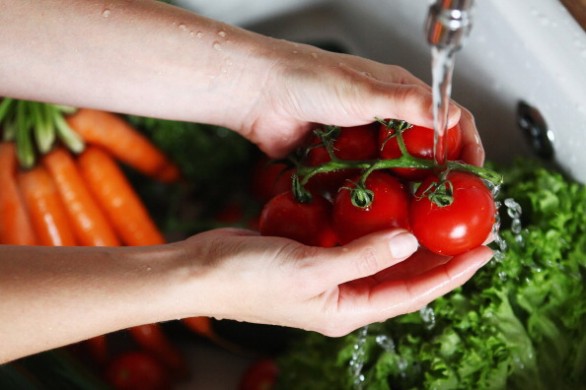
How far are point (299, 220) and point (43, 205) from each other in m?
0.66

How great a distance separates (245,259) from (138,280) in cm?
14

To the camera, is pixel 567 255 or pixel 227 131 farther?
pixel 227 131

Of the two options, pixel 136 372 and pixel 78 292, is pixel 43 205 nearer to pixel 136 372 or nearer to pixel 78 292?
pixel 136 372

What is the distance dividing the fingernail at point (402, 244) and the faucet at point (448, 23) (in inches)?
11.1

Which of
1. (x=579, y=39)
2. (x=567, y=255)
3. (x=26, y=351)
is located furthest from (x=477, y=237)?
(x=26, y=351)

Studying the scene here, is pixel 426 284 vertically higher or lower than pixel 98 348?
higher

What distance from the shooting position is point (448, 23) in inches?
25.8

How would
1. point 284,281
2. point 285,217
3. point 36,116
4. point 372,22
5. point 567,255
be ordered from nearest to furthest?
point 284,281 < point 285,217 < point 567,255 < point 36,116 < point 372,22

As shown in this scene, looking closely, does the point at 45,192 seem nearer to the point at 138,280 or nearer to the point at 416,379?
the point at 138,280

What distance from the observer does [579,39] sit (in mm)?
1087

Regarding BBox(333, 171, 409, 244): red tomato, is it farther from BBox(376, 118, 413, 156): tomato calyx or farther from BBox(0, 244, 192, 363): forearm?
BBox(0, 244, 192, 363): forearm

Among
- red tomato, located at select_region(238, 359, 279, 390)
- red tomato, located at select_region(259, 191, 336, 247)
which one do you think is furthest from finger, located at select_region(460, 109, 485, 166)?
red tomato, located at select_region(238, 359, 279, 390)

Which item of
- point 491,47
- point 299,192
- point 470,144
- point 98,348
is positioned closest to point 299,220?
point 299,192

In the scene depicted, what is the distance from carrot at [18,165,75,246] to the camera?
4.64 feet
